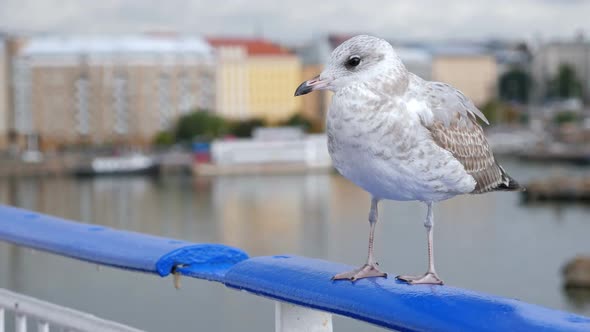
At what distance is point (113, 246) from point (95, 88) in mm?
26301

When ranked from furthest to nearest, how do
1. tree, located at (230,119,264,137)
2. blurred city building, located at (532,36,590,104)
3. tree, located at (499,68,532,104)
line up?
blurred city building, located at (532,36,590,104) < tree, located at (499,68,532,104) < tree, located at (230,119,264,137)

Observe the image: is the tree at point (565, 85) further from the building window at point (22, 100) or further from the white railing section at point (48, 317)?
the white railing section at point (48, 317)

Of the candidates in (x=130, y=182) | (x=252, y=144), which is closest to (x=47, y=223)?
(x=130, y=182)

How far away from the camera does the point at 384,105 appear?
842mm

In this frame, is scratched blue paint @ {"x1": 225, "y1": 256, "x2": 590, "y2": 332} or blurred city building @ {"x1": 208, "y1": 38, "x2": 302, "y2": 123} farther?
blurred city building @ {"x1": 208, "y1": 38, "x2": 302, "y2": 123}

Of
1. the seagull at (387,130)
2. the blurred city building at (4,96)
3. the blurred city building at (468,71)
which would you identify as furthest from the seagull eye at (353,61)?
the blurred city building at (468,71)

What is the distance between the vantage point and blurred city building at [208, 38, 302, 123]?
28.3 meters

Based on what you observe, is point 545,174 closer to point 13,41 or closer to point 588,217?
point 588,217

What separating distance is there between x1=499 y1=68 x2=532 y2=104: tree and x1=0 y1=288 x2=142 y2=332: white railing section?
39111 mm

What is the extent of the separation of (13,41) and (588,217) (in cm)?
1694

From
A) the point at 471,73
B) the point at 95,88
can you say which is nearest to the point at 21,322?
the point at 95,88

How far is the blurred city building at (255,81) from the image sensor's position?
28312 mm

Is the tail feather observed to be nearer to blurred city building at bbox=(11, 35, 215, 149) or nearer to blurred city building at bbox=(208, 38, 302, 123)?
blurred city building at bbox=(11, 35, 215, 149)

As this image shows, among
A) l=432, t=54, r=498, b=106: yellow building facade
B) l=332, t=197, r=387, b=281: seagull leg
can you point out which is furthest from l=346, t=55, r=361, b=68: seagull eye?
l=432, t=54, r=498, b=106: yellow building facade
